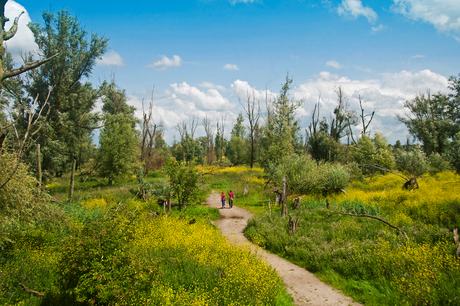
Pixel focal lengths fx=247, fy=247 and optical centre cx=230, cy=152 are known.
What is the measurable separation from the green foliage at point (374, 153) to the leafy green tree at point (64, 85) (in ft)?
88.6

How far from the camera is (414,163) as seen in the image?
22703 millimetres

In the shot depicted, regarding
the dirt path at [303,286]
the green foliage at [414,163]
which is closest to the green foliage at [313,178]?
the green foliage at [414,163]

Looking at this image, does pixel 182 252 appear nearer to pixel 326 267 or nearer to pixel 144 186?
pixel 326 267

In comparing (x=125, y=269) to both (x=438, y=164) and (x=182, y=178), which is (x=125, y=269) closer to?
(x=182, y=178)

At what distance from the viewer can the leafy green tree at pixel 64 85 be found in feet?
57.6

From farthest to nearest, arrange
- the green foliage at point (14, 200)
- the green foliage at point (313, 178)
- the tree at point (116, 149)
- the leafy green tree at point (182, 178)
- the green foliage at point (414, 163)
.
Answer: the tree at point (116, 149) < the green foliage at point (414, 163) < the green foliage at point (313, 178) < the leafy green tree at point (182, 178) < the green foliage at point (14, 200)

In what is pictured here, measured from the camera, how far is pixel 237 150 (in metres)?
56.2

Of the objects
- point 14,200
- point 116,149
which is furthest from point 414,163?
point 116,149

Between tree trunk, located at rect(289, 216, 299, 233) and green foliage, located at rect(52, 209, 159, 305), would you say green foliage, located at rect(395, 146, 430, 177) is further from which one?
green foliage, located at rect(52, 209, 159, 305)

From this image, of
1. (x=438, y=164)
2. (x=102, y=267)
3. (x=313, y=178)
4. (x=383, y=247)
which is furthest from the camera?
(x=438, y=164)

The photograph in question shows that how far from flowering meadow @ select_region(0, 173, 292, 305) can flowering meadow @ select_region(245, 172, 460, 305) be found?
7.43 ft

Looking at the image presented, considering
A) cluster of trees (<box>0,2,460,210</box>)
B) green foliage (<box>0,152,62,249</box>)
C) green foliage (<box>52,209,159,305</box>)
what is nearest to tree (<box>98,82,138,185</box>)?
cluster of trees (<box>0,2,460,210</box>)

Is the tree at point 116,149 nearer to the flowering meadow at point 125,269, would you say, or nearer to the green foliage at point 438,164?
the flowering meadow at point 125,269

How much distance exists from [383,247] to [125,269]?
25.2 feet
